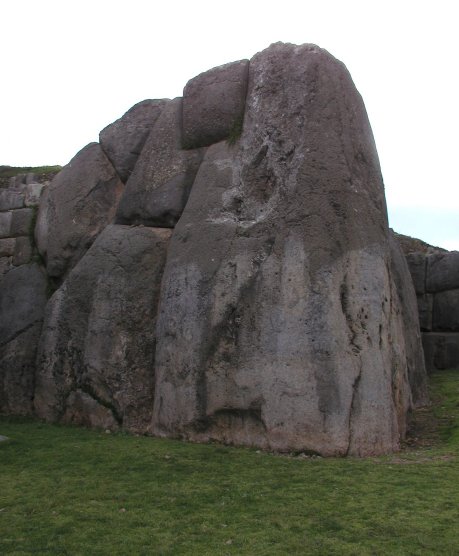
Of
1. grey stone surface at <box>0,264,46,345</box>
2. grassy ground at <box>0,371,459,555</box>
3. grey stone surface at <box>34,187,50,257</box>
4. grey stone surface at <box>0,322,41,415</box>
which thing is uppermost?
grey stone surface at <box>34,187,50,257</box>

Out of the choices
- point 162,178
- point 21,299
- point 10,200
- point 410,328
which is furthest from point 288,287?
point 10,200

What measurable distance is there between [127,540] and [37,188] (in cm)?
882

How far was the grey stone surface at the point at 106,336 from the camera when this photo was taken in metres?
9.38

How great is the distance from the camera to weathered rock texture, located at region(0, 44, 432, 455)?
7.80 m

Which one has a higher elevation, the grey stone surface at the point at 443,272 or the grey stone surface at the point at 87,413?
the grey stone surface at the point at 443,272

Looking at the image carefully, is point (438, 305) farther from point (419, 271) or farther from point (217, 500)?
point (217, 500)

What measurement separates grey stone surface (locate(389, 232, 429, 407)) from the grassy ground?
8.10ft

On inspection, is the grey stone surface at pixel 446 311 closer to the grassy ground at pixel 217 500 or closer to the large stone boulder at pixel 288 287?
the large stone boulder at pixel 288 287

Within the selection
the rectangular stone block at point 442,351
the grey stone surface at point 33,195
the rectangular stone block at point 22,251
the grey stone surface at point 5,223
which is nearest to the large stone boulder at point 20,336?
the rectangular stone block at point 22,251

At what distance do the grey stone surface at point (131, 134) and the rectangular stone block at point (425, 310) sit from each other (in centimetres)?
789

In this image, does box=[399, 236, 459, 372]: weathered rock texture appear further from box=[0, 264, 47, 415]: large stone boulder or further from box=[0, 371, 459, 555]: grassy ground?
box=[0, 264, 47, 415]: large stone boulder

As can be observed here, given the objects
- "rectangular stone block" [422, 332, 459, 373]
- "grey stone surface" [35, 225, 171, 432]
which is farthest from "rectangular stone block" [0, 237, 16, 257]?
"rectangular stone block" [422, 332, 459, 373]

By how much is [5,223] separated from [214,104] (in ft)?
16.2

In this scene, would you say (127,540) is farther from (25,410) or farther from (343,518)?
(25,410)
